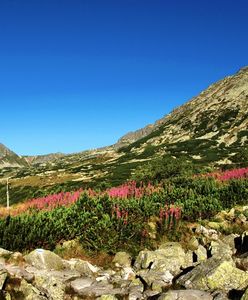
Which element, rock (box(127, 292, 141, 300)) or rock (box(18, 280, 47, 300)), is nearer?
rock (box(18, 280, 47, 300))

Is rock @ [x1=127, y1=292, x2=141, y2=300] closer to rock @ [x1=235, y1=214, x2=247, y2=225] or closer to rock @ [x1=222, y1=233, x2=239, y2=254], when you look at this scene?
rock @ [x1=222, y1=233, x2=239, y2=254]

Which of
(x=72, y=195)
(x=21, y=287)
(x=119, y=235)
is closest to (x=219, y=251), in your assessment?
(x=119, y=235)

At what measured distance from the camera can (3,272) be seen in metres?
9.10

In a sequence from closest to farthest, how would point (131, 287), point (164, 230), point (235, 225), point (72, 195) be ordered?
point (131, 287) → point (164, 230) → point (235, 225) → point (72, 195)

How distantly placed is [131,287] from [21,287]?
8.97 ft

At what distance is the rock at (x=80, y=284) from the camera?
372 inches

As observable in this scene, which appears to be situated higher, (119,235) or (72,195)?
(72,195)

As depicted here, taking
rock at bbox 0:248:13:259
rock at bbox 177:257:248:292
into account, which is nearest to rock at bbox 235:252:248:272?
rock at bbox 177:257:248:292

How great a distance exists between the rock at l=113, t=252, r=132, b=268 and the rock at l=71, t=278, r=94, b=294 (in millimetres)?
1673

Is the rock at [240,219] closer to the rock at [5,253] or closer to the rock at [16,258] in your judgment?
the rock at [16,258]

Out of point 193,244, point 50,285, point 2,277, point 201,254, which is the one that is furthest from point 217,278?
point 2,277

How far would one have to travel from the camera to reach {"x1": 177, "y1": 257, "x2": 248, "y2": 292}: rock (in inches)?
372

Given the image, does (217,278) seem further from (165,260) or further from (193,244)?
(193,244)

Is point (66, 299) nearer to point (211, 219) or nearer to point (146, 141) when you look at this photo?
point (211, 219)
